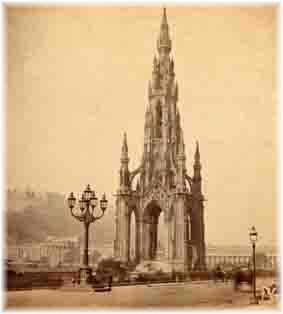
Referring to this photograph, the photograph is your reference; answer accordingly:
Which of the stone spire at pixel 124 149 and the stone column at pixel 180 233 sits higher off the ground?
the stone spire at pixel 124 149

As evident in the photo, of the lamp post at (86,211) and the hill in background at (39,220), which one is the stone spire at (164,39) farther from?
the hill in background at (39,220)

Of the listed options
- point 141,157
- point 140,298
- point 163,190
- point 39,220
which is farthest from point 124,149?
point 140,298

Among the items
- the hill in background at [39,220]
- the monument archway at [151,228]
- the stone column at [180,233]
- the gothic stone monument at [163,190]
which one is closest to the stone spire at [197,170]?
the gothic stone monument at [163,190]

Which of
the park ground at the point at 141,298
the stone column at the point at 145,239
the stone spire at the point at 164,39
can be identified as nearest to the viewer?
the park ground at the point at 141,298

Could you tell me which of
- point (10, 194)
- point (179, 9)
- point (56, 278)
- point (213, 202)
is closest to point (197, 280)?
point (213, 202)

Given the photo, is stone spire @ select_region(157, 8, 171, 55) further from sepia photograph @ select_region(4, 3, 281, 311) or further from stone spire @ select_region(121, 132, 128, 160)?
stone spire @ select_region(121, 132, 128, 160)

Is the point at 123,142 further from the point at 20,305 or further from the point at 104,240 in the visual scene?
the point at 20,305
